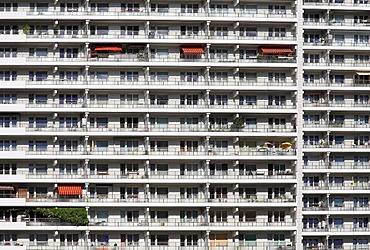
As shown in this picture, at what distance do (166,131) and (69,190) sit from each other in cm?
1212

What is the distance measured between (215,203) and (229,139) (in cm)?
746

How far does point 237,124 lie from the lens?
357 feet

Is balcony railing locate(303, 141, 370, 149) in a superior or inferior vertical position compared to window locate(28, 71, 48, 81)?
inferior

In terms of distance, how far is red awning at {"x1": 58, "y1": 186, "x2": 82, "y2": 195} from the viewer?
A: 10600cm

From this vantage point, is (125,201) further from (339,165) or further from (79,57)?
(339,165)

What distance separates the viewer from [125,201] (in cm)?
10694

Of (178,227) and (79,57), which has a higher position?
(79,57)

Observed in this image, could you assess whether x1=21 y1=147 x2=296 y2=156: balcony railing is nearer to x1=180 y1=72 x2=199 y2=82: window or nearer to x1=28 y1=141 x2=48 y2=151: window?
x1=28 y1=141 x2=48 y2=151: window

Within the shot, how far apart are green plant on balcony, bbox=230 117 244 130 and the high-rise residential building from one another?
0.49 ft

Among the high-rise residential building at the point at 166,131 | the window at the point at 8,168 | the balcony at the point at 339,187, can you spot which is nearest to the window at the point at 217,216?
the high-rise residential building at the point at 166,131

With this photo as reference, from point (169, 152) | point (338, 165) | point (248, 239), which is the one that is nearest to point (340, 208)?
point (338, 165)

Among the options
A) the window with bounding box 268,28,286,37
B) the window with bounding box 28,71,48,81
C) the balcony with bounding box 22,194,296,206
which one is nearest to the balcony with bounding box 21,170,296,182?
the balcony with bounding box 22,194,296,206

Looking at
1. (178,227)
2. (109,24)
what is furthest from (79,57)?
(178,227)

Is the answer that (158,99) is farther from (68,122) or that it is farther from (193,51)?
(68,122)
